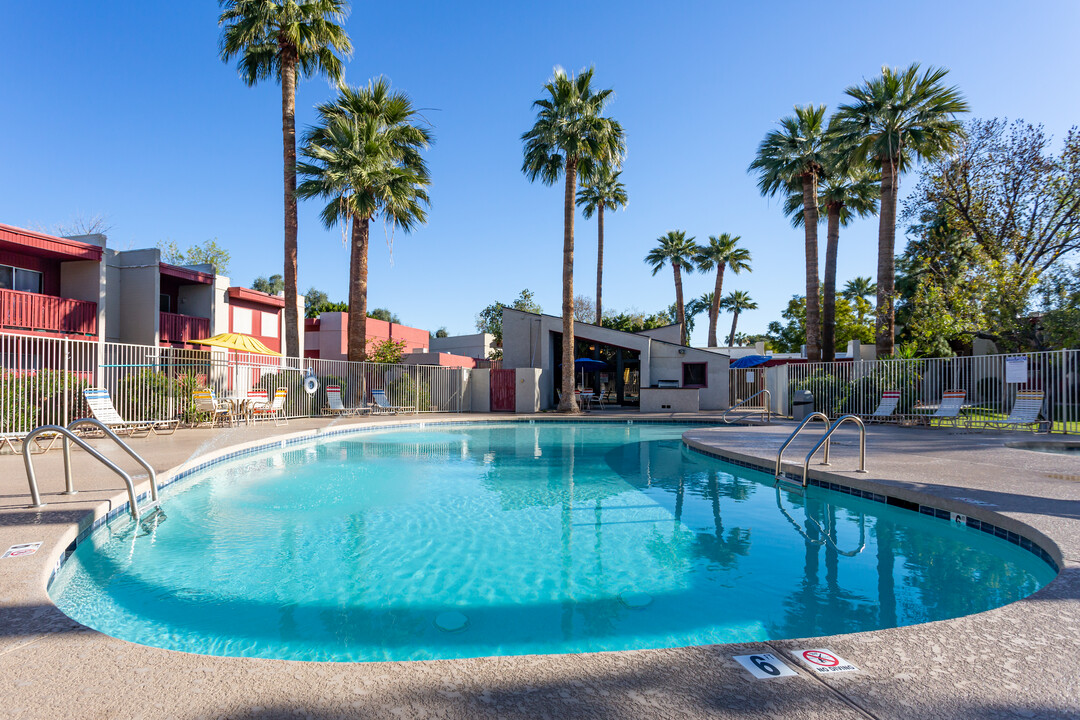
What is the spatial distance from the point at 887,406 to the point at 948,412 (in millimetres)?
1732

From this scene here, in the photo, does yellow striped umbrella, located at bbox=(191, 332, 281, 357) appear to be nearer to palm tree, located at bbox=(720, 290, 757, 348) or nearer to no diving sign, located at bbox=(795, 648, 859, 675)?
no diving sign, located at bbox=(795, 648, 859, 675)

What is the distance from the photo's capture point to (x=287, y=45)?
18.2m

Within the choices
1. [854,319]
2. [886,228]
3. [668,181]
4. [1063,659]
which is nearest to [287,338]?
[668,181]

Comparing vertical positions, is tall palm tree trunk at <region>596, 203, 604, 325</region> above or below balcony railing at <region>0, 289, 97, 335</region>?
above

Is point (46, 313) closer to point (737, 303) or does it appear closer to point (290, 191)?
point (290, 191)

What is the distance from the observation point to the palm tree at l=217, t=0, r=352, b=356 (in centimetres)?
1783

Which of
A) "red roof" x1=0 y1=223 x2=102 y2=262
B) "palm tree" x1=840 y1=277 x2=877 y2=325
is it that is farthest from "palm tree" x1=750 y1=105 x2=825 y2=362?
"red roof" x1=0 y1=223 x2=102 y2=262

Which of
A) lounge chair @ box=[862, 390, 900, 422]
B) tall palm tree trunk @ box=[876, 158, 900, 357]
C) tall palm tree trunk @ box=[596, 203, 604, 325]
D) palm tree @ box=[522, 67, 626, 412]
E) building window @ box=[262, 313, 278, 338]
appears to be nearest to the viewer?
lounge chair @ box=[862, 390, 900, 422]

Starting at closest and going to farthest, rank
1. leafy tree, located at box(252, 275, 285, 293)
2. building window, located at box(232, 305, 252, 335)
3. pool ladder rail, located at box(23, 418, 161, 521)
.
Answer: pool ladder rail, located at box(23, 418, 161, 521), building window, located at box(232, 305, 252, 335), leafy tree, located at box(252, 275, 285, 293)

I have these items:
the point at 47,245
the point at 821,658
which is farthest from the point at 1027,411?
the point at 47,245

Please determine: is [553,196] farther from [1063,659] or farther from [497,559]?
[1063,659]

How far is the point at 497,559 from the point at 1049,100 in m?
23.7

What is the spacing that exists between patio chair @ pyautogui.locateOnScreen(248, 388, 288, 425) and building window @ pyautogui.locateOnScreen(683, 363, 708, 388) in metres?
16.2

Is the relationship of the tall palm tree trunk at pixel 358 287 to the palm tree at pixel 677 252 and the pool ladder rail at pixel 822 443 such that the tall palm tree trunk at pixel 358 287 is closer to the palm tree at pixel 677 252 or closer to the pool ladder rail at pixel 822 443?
the pool ladder rail at pixel 822 443
